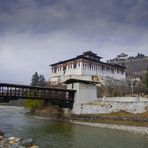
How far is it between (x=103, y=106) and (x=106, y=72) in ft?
124

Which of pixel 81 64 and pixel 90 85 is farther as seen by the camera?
pixel 81 64

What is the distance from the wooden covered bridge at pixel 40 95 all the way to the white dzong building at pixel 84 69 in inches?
695

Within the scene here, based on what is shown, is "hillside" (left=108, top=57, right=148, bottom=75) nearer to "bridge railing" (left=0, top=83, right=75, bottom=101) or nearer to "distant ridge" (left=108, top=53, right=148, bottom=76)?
Answer: "distant ridge" (left=108, top=53, right=148, bottom=76)

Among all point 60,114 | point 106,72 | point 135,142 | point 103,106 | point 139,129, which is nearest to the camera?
point 135,142

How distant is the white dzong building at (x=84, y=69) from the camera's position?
79.9m

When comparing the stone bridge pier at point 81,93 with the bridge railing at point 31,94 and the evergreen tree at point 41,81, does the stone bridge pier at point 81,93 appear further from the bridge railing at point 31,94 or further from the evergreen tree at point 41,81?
the evergreen tree at point 41,81

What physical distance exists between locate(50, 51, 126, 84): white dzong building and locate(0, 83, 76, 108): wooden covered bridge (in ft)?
57.9

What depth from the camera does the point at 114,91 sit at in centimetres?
7600

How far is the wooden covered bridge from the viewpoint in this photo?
5303 cm

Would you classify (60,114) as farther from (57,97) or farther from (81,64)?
(81,64)

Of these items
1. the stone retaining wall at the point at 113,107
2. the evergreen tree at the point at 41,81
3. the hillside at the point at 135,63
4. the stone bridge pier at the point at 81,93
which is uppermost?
the hillside at the point at 135,63

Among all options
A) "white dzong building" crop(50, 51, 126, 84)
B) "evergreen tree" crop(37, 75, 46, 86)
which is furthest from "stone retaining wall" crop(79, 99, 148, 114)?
"evergreen tree" crop(37, 75, 46, 86)

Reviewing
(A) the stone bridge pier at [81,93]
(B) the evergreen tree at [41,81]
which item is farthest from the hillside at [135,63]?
(A) the stone bridge pier at [81,93]

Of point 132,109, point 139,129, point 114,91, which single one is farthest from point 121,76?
point 139,129
